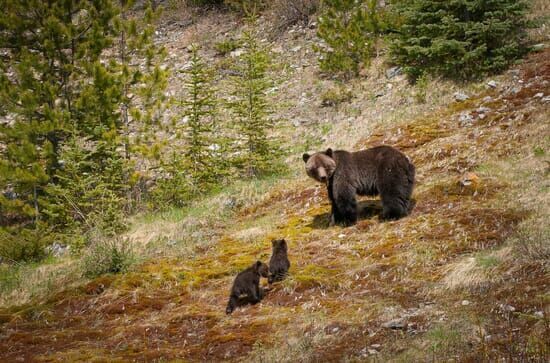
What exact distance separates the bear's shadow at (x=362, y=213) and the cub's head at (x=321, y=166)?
1.17m

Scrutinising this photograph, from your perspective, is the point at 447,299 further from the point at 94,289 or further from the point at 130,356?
the point at 94,289

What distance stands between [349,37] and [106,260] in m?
13.3

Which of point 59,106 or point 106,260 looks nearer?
point 106,260

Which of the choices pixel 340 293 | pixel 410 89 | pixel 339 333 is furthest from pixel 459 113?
pixel 339 333

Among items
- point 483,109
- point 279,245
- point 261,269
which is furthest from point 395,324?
point 483,109

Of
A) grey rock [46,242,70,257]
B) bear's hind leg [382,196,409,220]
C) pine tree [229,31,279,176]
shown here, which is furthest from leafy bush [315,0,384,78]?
bear's hind leg [382,196,409,220]

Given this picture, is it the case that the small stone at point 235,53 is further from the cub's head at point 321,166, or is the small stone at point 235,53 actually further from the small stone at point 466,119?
the cub's head at point 321,166

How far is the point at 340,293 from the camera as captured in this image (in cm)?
786

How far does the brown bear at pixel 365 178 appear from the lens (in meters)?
10.2

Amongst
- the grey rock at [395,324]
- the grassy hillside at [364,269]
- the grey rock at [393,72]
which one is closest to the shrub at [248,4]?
the grey rock at [393,72]

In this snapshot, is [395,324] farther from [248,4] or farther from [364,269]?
[248,4]

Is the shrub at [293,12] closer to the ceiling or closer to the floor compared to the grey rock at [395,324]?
closer to the ceiling

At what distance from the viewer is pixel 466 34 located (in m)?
15.5

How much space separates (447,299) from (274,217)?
6.61 metres
